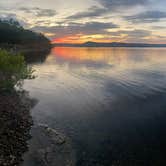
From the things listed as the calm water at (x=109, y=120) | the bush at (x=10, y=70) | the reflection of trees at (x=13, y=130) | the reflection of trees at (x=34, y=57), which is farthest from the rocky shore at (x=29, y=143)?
the reflection of trees at (x=34, y=57)

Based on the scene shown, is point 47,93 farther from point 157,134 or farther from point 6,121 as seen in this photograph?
point 157,134

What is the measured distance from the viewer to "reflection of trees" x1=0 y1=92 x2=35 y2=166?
13877 millimetres

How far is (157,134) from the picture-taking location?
19.3m

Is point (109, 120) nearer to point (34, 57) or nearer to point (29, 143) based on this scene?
point (29, 143)

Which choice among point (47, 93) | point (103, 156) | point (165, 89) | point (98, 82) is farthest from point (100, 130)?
point (98, 82)

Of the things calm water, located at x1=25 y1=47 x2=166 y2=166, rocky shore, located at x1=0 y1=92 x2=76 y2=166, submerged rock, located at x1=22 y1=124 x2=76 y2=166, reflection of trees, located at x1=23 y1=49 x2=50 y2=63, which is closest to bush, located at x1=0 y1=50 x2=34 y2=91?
calm water, located at x1=25 y1=47 x2=166 y2=166

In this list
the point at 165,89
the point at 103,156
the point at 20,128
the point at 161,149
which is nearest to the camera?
the point at 103,156

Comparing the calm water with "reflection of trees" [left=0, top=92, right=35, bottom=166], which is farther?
the calm water

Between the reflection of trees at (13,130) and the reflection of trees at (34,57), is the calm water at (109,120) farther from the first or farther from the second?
the reflection of trees at (34,57)

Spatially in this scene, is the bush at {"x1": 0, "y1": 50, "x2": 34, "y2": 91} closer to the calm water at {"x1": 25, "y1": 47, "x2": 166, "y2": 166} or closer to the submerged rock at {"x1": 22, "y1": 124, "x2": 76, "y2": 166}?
the calm water at {"x1": 25, "y1": 47, "x2": 166, "y2": 166}

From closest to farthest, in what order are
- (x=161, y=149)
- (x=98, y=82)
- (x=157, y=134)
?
(x=161, y=149)
(x=157, y=134)
(x=98, y=82)

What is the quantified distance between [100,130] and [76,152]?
4.50m

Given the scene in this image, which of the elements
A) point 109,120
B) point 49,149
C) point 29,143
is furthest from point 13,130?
point 109,120

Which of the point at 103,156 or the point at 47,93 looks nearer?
the point at 103,156
